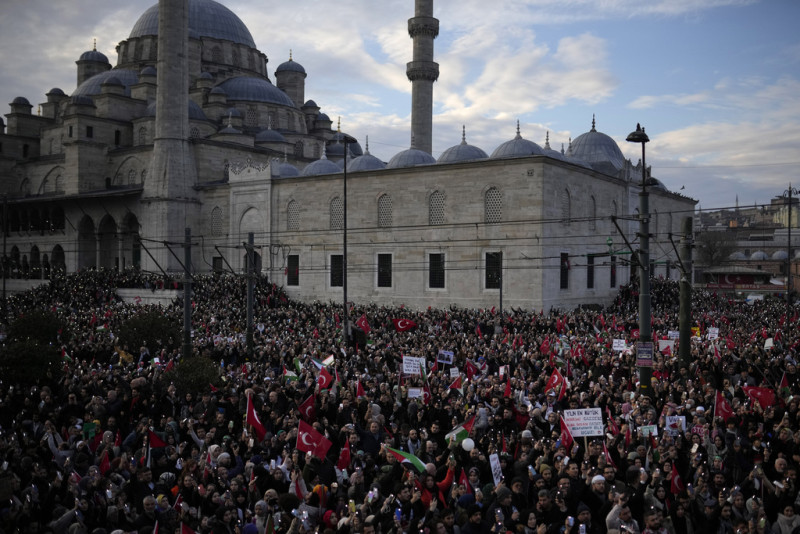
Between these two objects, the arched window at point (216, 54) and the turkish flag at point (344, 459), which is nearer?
the turkish flag at point (344, 459)

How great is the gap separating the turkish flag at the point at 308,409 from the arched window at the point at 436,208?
2423cm

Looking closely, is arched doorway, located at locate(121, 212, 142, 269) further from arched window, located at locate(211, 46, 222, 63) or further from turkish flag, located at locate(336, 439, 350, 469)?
turkish flag, located at locate(336, 439, 350, 469)

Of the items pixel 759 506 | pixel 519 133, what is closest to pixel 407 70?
pixel 519 133

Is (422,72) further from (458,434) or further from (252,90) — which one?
(458,434)

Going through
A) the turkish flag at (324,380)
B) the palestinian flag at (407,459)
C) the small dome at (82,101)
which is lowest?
the palestinian flag at (407,459)

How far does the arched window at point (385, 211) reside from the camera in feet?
124

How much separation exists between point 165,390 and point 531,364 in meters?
8.22

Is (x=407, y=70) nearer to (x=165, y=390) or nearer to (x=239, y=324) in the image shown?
(x=239, y=324)

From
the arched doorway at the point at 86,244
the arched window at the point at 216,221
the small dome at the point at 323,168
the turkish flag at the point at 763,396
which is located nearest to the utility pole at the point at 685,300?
the turkish flag at the point at 763,396

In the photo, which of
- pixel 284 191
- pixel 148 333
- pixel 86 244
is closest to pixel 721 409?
pixel 148 333

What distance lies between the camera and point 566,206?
1389 inches

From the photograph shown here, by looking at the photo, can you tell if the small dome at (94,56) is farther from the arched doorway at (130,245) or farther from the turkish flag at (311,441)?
the turkish flag at (311,441)

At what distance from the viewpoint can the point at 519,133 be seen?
3834 cm

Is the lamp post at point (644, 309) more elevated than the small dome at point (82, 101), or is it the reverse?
the small dome at point (82, 101)
